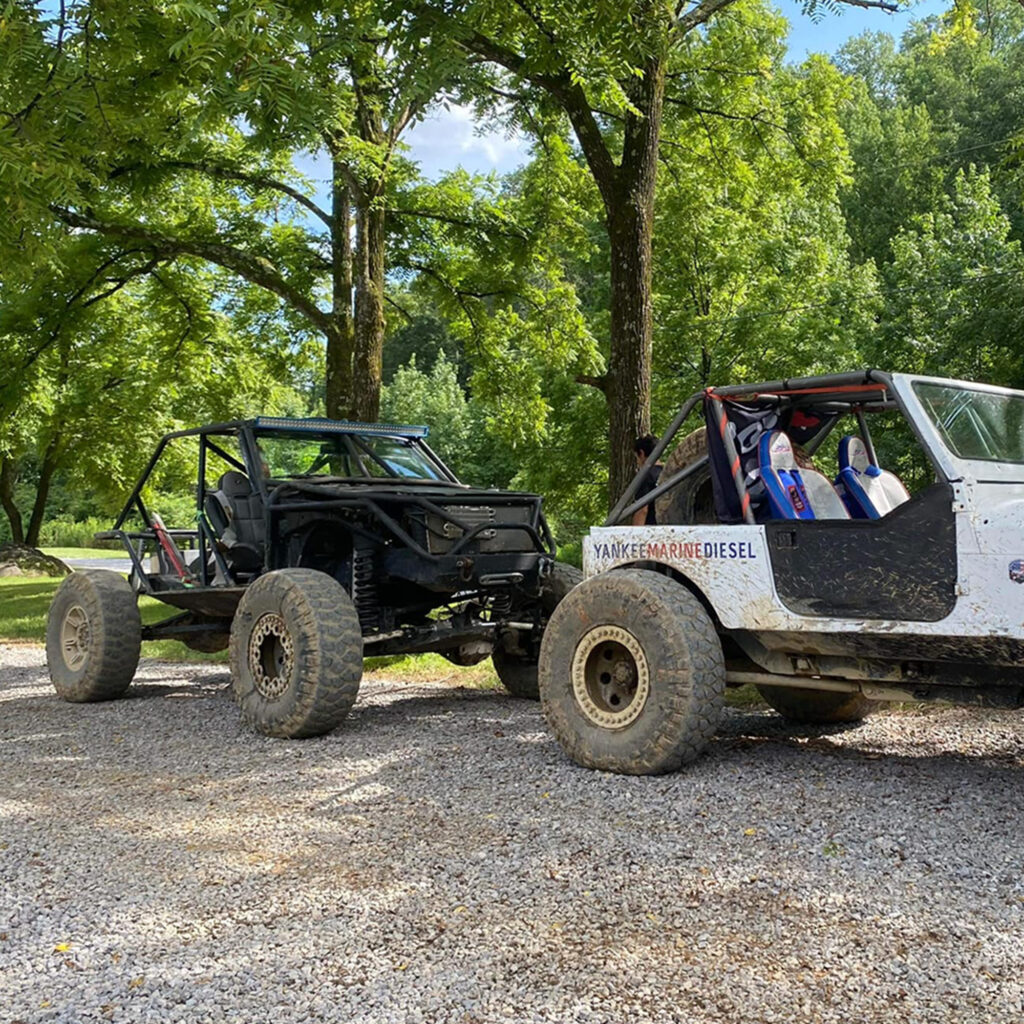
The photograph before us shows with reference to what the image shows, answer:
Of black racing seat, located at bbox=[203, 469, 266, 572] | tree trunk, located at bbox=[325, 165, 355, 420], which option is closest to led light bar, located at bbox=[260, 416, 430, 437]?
black racing seat, located at bbox=[203, 469, 266, 572]

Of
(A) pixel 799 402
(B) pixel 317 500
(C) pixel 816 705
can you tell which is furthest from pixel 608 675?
(B) pixel 317 500

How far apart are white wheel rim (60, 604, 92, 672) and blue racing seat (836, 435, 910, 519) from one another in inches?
252

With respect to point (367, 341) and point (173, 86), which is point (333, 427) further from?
point (367, 341)

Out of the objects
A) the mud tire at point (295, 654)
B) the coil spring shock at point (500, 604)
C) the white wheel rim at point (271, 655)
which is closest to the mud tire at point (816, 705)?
the coil spring shock at point (500, 604)

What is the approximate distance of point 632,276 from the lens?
10.9 metres

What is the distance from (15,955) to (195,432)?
616 centimetres

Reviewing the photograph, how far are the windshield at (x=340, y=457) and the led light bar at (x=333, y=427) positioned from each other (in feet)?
0.20

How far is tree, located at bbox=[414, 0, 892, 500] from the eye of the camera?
936 cm

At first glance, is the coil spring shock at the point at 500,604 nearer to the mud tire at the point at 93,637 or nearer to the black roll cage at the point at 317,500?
the black roll cage at the point at 317,500

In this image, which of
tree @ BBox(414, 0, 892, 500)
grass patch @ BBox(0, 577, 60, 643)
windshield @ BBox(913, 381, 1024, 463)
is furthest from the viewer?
grass patch @ BBox(0, 577, 60, 643)

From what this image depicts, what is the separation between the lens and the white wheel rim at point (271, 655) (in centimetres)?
755

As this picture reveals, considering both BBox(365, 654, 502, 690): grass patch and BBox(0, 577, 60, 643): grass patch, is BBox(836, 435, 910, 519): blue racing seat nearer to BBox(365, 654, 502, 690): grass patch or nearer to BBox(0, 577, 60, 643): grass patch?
BBox(365, 654, 502, 690): grass patch

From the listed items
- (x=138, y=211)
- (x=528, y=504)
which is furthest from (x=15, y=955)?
(x=138, y=211)

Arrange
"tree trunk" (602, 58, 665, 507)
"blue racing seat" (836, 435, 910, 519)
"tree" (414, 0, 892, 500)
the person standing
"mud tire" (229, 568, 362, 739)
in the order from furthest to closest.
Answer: "tree trunk" (602, 58, 665, 507), "tree" (414, 0, 892, 500), "mud tire" (229, 568, 362, 739), the person standing, "blue racing seat" (836, 435, 910, 519)
